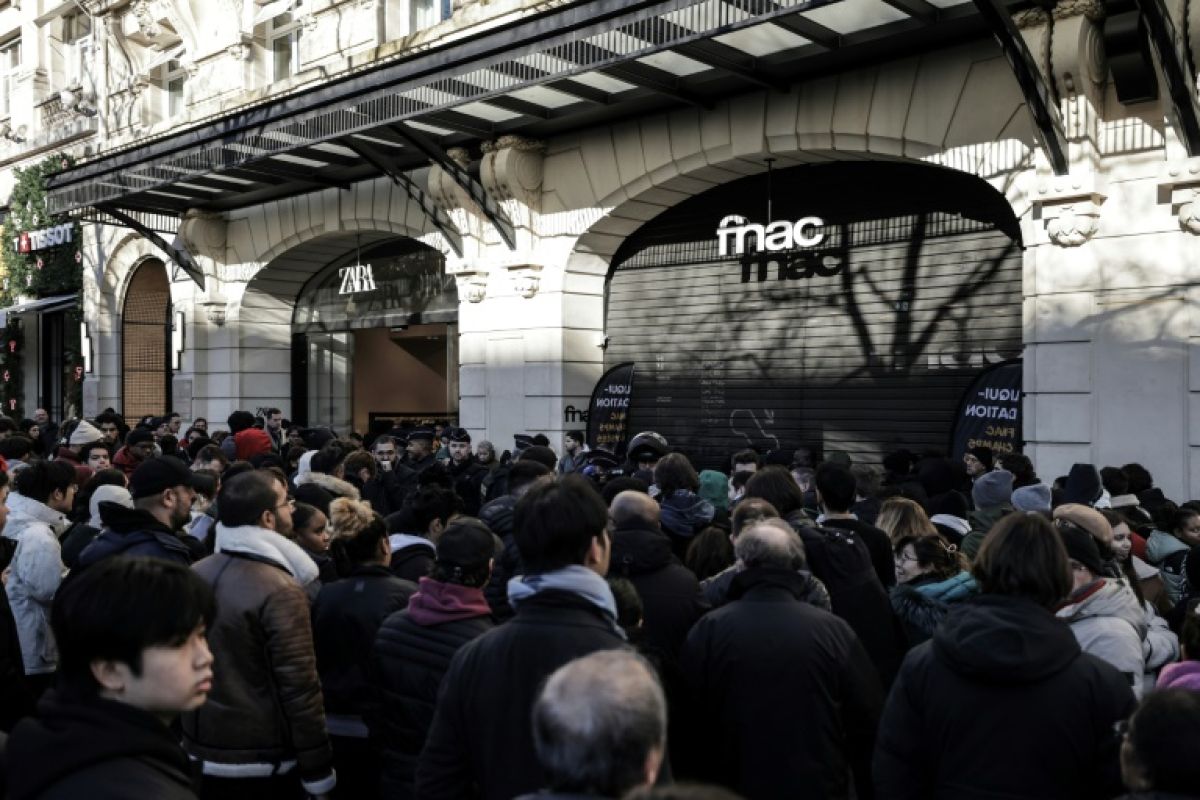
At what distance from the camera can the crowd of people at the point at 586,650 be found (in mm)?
2041

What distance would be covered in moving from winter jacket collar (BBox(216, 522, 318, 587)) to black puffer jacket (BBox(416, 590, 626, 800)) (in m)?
1.36

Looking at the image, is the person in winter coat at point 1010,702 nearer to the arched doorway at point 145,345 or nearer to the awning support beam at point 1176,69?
the awning support beam at point 1176,69

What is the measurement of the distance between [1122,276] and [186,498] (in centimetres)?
779

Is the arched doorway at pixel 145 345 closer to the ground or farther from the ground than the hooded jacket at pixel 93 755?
farther from the ground

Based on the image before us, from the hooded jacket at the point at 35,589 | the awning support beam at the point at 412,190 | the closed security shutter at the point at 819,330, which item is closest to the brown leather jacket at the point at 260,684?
the hooded jacket at the point at 35,589

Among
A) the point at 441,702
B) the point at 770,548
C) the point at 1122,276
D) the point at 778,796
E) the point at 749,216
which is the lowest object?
the point at 778,796

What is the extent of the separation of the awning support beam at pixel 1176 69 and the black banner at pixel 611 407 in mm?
7179

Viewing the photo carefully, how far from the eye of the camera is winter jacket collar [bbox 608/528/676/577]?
13.5 feet

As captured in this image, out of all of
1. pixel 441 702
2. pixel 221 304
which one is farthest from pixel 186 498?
pixel 221 304

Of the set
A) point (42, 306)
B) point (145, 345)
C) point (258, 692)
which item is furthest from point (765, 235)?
point (42, 306)

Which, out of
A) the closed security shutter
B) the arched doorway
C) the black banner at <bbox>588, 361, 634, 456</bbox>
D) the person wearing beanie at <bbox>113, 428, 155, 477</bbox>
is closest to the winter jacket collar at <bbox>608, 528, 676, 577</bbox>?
the person wearing beanie at <bbox>113, 428, 155, 477</bbox>

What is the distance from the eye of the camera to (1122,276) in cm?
879

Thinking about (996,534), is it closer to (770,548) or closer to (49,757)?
(770,548)

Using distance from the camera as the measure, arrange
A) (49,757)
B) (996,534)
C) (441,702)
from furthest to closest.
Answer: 1. (996,534)
2. (441,702)
3. (49,757)
